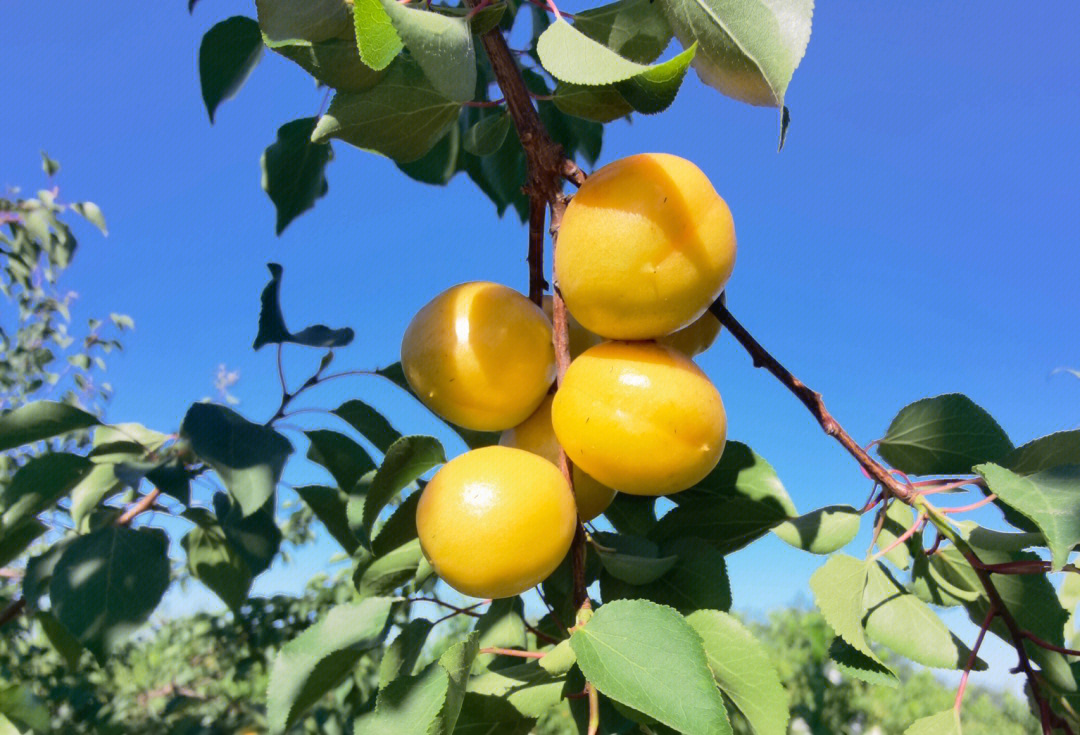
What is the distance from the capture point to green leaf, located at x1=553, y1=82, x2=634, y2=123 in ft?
2.73

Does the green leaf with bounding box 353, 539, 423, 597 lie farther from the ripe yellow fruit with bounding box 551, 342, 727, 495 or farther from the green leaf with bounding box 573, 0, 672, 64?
the green leaf with bounding box 573, 0, 672, 64

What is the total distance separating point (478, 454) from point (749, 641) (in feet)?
0.91

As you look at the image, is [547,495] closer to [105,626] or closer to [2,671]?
[105,626]

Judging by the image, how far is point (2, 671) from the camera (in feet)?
7.09

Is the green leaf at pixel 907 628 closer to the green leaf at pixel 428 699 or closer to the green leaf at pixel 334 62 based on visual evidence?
the green leaf at pixel 428 699

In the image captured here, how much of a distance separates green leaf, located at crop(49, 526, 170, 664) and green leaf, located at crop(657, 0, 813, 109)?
2.71ft

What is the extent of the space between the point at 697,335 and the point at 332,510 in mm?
565

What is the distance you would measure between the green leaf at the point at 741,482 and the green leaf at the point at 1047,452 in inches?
9.6

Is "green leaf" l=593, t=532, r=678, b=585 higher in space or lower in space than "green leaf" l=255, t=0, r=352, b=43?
lower

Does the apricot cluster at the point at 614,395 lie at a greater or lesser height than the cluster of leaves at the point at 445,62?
lesser

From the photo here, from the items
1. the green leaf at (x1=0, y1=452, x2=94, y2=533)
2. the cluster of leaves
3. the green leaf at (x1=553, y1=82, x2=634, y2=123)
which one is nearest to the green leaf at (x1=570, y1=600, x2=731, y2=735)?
the cluster of leaves

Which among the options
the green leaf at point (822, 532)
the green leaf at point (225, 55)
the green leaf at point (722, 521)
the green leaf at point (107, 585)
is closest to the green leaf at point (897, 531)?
the green leaf at point (822, 532)

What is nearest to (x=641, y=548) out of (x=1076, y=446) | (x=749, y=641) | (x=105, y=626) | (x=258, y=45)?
(x=749, y=641)

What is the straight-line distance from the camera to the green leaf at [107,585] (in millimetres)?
897
